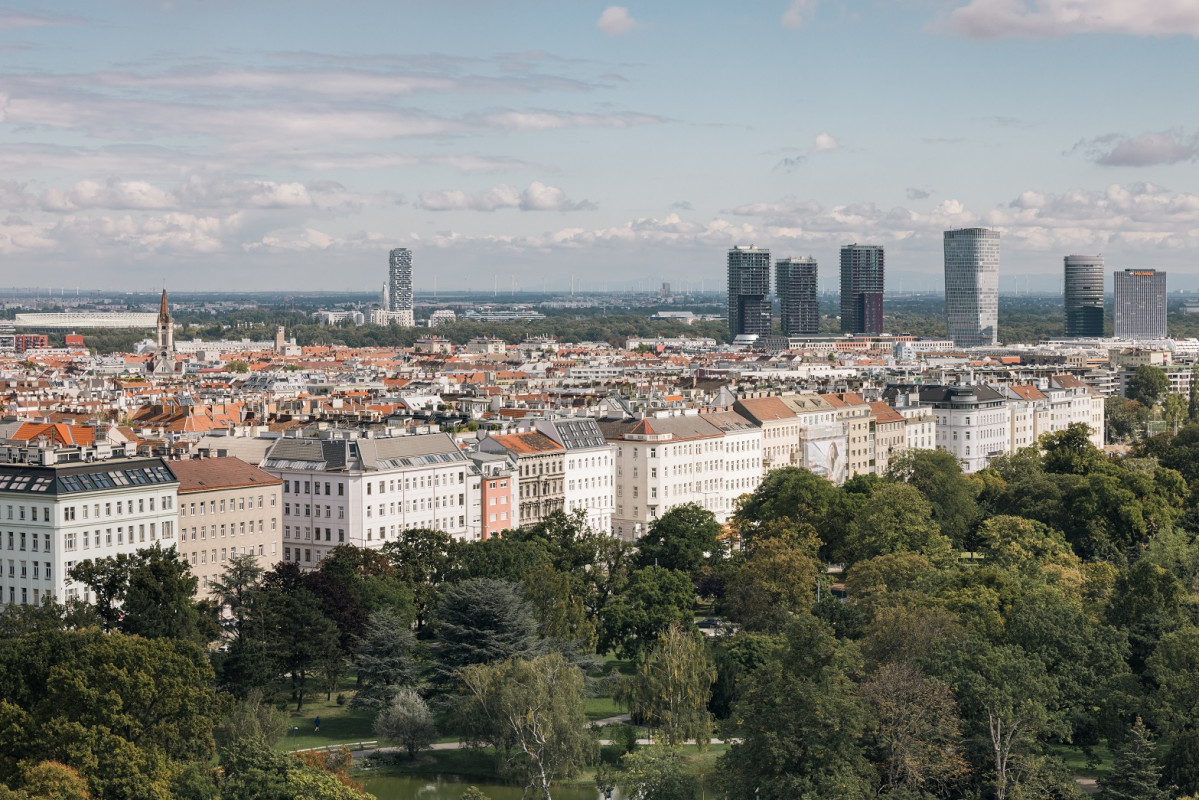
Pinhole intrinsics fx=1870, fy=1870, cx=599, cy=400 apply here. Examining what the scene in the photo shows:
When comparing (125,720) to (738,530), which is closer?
(125,720)

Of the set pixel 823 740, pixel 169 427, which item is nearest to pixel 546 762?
pixel 823 740

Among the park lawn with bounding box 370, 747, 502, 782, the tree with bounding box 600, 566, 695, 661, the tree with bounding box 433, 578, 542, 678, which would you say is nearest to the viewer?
the park lawn with bounding box 370, 747, 502, 782

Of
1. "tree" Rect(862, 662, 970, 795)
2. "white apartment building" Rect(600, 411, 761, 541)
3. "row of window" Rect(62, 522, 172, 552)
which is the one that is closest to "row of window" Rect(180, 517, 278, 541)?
"row of window" Rect(62, 522, 172, 552)

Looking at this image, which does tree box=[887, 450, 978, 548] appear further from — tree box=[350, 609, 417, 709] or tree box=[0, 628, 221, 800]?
tree box=[0, 628, 221, 800]

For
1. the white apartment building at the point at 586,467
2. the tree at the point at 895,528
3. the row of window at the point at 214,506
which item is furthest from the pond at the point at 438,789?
the white apartment building at the point at 586,467

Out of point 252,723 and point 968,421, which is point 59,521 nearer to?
point 252,723

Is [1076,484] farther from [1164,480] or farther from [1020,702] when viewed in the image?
[1020,702]

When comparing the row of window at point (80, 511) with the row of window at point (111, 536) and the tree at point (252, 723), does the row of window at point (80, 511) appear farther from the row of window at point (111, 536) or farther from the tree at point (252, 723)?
the tree at point (252, 723)
